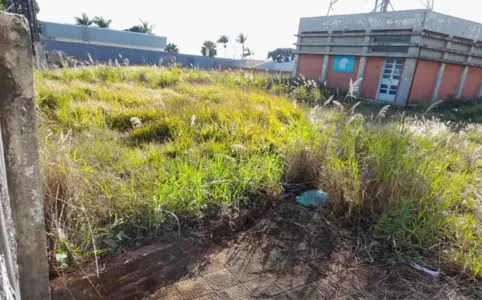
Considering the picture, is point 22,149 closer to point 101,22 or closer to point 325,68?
point 325,68

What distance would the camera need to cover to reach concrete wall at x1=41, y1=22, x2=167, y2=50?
39.7 metres

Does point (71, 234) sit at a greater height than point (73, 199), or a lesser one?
lesser

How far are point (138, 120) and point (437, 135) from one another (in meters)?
3.60

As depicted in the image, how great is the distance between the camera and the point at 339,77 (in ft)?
60.3

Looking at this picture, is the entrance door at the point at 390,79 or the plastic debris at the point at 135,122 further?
the entrance door at the point at 390,79

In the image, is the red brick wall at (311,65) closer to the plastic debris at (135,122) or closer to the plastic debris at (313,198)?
the plastic debris at (135,122)

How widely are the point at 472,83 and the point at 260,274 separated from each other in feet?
66.3

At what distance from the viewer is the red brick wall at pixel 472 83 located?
662 inches

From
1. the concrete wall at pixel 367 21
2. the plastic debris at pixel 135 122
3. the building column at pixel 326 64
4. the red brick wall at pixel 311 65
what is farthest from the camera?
the red brick wall at pixel 311 65

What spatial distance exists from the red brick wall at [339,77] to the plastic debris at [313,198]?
1598 centimetres

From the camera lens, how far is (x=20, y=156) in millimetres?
1294

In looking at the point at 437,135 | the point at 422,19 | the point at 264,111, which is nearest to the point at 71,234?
the point at 264,111

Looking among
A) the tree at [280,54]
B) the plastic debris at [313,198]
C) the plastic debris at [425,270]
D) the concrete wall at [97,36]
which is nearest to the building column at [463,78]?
the plastic debris at [313,198]

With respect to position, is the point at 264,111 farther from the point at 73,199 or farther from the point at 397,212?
the point at 73,199
